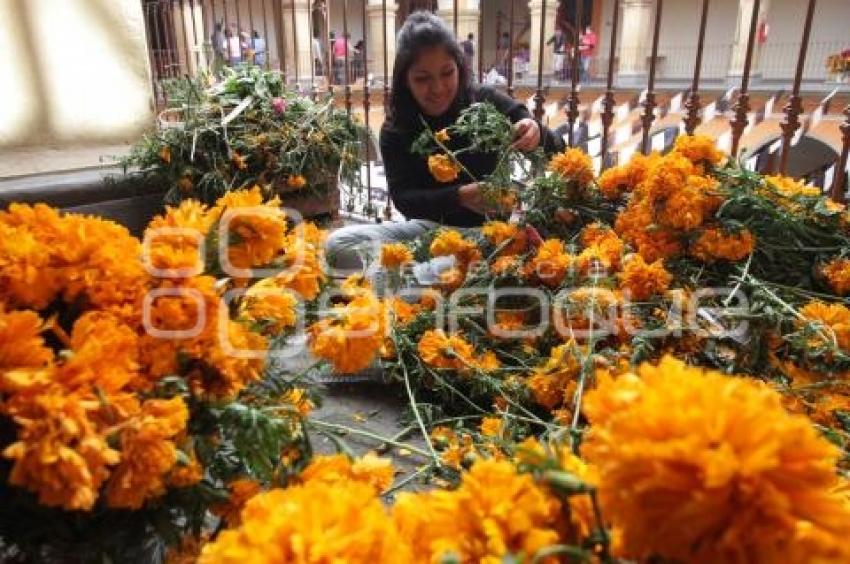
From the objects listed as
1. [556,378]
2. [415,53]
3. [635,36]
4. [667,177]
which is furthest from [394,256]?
[635,36]

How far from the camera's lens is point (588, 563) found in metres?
0.40

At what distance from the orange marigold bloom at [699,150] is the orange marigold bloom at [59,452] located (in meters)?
1.20

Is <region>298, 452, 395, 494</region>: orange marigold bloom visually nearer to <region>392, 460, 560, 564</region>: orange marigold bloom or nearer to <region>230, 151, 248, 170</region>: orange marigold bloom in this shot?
<region>392, 460, 560, 564</region>: orange marigold bloom

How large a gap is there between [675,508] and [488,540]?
0.13 m

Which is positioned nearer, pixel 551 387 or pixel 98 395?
pixel 98 395

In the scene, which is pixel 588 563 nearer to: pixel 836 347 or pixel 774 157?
pixel 836 347

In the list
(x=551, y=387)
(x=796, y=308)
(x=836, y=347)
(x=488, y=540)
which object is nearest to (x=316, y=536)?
(x=488, y=540)

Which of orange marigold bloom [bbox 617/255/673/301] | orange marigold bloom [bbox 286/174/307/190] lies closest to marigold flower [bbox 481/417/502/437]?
orange marigold bloom [bbox 617/255/673/301]

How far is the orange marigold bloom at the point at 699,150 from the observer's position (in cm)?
126

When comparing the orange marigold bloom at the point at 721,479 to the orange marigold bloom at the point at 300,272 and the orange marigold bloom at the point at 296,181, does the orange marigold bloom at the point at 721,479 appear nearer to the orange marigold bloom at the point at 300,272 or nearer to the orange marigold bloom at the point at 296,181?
the orange marigold bloom at the point at 300,272

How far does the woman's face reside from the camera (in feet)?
6.13

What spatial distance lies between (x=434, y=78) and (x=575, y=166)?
0.69m

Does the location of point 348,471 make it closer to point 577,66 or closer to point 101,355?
point 101,355

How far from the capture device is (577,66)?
2.02 metres
